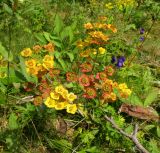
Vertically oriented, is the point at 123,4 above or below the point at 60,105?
above

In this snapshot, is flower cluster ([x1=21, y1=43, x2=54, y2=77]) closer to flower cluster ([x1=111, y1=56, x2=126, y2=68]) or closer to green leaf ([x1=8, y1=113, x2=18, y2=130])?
green leaf ([x1=8, y1=113, x2=18, y2=130])

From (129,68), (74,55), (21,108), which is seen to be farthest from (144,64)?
(21,108)

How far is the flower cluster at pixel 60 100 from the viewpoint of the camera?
2.40 metres

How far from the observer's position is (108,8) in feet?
15.0

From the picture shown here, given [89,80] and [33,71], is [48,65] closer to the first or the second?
[33,71]

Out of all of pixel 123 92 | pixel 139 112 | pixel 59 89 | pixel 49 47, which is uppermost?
pixel 49 47

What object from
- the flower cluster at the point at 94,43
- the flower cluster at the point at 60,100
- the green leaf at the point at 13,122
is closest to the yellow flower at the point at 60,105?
the flower cluster at the point at 60,100

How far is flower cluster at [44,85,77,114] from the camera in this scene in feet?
7.86

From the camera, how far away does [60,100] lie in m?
2.44

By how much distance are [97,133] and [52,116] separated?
34 centimetres

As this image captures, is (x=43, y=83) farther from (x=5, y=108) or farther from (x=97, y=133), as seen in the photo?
(x=97, y=133)

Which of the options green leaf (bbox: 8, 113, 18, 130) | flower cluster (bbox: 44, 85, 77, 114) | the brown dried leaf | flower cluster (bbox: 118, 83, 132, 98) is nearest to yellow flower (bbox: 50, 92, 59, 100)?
flower cluster (bbox: 44, 85, 77, 114)

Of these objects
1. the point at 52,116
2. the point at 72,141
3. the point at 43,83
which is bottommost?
the point at 72,141

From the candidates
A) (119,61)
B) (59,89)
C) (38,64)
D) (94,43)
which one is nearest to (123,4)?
(119,61)
